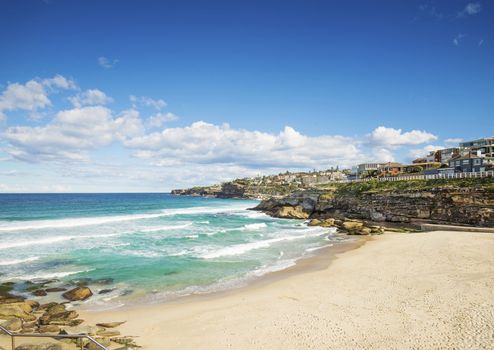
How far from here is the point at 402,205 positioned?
149 feet

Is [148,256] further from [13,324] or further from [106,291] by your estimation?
[13,324]

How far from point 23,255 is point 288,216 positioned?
1642 inches

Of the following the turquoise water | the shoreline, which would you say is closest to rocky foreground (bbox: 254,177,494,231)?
the shoreline

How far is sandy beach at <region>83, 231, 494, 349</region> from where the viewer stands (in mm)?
11141

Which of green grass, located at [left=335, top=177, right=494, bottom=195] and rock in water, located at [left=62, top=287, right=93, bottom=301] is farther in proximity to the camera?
green grass, located at [left=335, top=177, right=494, bottom=195]

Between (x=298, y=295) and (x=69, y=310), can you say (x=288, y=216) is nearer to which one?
(x=298, y=295)

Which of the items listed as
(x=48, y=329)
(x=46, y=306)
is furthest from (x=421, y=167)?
(x=48, y=329)

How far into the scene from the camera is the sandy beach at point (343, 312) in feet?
36.6

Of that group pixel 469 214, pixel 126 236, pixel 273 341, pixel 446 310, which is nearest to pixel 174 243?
pixel 126 236

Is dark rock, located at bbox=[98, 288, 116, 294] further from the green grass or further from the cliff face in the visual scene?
the green grass

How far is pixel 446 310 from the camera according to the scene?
13.1 m

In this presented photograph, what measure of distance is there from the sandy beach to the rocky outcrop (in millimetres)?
18381

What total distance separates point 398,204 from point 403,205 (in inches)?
32.9

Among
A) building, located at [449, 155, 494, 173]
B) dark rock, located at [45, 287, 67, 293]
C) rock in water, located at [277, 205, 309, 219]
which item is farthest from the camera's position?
rock in water, located at [277, 205, 309, 219]
